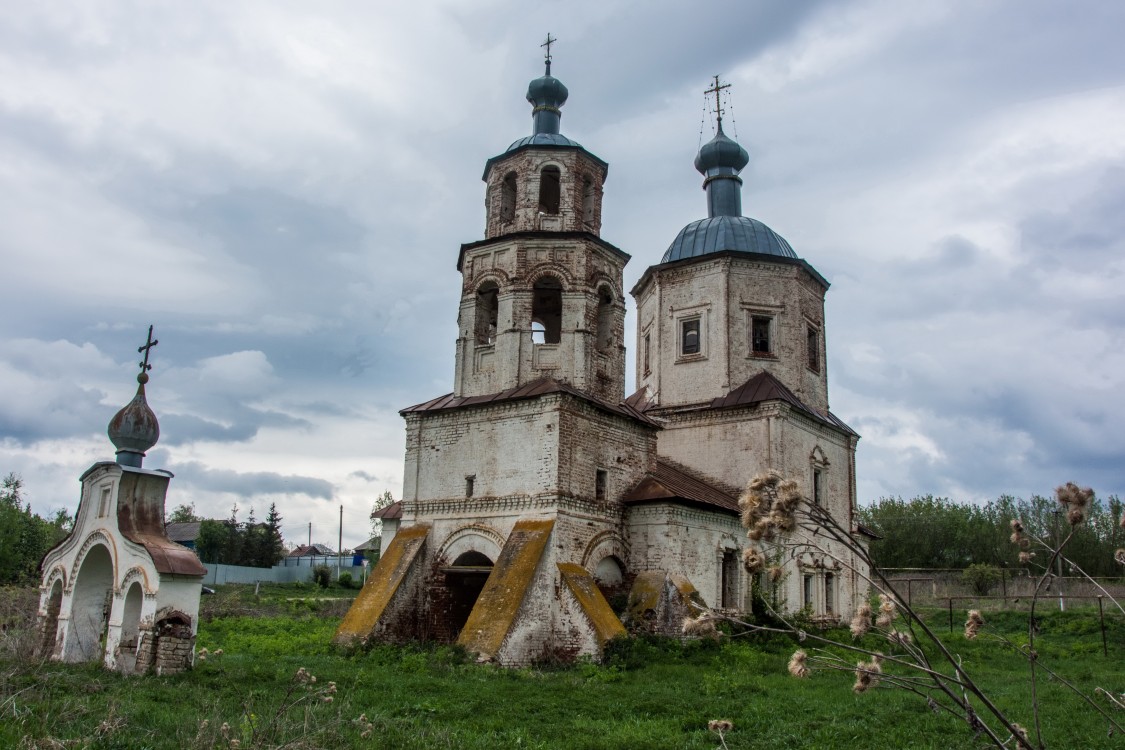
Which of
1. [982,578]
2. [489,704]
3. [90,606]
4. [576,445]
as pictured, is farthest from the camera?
[982,578]

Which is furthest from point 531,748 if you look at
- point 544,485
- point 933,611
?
point 933,611

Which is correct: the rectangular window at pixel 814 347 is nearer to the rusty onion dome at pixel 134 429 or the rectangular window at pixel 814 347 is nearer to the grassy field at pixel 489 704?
the grassy field at pixel 489 704

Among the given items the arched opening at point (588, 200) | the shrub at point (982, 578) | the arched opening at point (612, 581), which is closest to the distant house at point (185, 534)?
the shrub at point (982, 578)

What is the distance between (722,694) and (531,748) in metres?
4.08

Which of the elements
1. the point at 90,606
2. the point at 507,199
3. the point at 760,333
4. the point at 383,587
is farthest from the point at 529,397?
the point at 760,333

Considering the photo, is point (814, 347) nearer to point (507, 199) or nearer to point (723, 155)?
point (723, 155)

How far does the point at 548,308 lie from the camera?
699 inches

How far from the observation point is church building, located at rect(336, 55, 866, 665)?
14234 mm

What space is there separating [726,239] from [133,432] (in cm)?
1370

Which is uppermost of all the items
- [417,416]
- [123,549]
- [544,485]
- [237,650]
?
[417,416]

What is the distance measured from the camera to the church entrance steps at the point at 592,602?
1326 cm

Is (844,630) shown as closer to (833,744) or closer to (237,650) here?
(833,744)

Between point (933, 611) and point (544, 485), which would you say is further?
point (933, 611)

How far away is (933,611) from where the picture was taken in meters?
28.1
